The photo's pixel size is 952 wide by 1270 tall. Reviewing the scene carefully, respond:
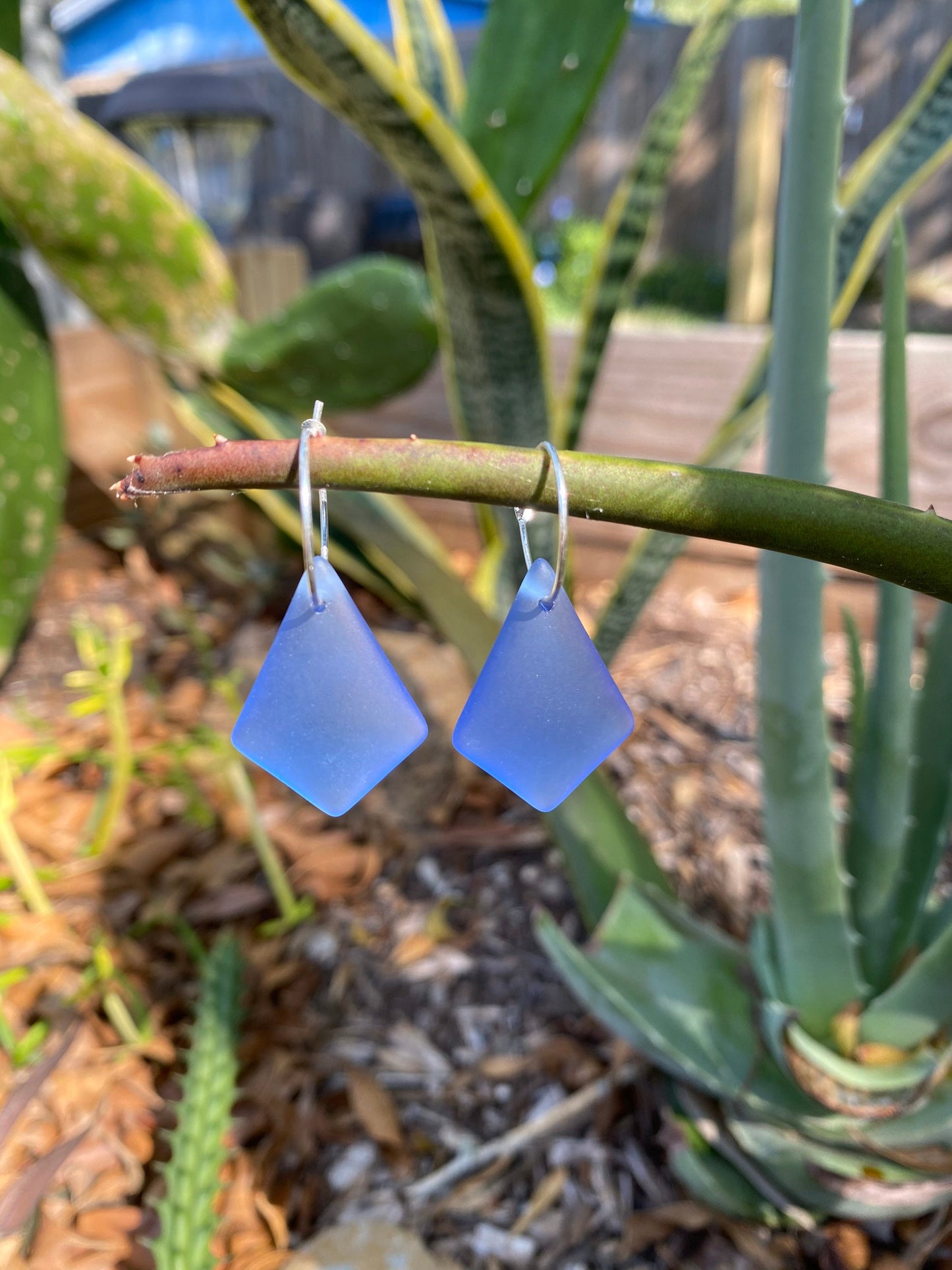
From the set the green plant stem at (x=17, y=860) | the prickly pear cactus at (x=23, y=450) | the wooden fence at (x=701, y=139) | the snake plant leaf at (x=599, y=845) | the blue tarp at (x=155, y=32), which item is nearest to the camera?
the snake plant leaf at (x=599, y=845)

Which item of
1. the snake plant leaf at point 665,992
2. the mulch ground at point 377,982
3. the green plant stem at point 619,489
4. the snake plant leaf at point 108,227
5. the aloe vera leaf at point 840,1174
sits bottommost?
the mulch ground at point 377,982

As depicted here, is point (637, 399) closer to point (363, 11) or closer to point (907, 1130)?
point (907, 1130)

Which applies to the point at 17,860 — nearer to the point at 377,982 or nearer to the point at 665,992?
the point at 377,982

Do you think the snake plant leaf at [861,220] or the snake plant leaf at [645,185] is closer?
the snake plant leaf at [861,220]

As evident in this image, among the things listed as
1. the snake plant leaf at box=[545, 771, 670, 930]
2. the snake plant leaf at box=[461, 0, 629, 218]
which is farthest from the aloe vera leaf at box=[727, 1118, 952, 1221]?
the snake plant leaf at box=[461, 0, 629, 218]

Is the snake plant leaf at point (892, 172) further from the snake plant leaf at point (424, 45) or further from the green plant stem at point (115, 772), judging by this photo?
the green plant stem at point (115, 772)

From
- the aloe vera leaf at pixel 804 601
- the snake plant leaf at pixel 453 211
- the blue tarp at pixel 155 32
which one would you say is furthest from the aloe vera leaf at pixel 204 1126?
the blue tarp at pixel 155 32
